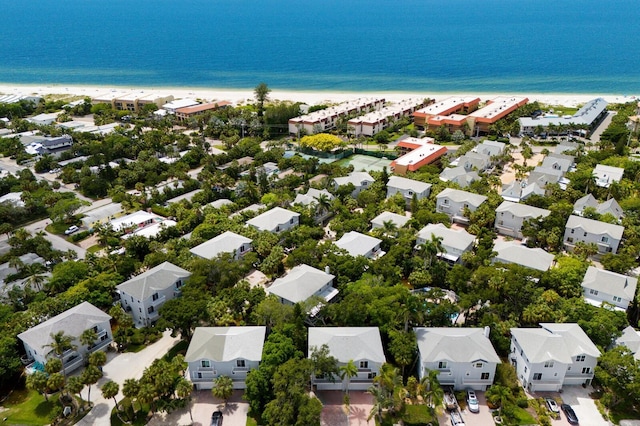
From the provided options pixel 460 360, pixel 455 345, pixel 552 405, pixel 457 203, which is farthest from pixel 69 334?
pixel 457 203

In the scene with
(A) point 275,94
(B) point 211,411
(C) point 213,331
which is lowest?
(B) point 211,411

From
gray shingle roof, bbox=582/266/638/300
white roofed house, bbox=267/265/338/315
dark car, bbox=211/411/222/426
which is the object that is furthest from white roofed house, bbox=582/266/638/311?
dark car, bbox=211/411/222/426

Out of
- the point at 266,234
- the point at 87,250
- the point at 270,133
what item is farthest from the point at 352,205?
the point at 270,133

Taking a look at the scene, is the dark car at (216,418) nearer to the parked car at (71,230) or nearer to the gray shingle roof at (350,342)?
the gray shingle roof at (350,342)

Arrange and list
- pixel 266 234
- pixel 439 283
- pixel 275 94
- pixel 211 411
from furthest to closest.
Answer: pixel 275 94
pixel 266 234
pixel 439 283
pixel 211 411

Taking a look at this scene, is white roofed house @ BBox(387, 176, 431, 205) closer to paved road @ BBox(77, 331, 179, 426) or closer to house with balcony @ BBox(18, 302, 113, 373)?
paved road @ BBox(77, 331, 179, 426)

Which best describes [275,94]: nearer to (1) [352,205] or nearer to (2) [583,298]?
(1) [352,205]

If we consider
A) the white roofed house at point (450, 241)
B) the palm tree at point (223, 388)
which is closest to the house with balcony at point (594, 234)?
the white roofed house at point (450, 241)
